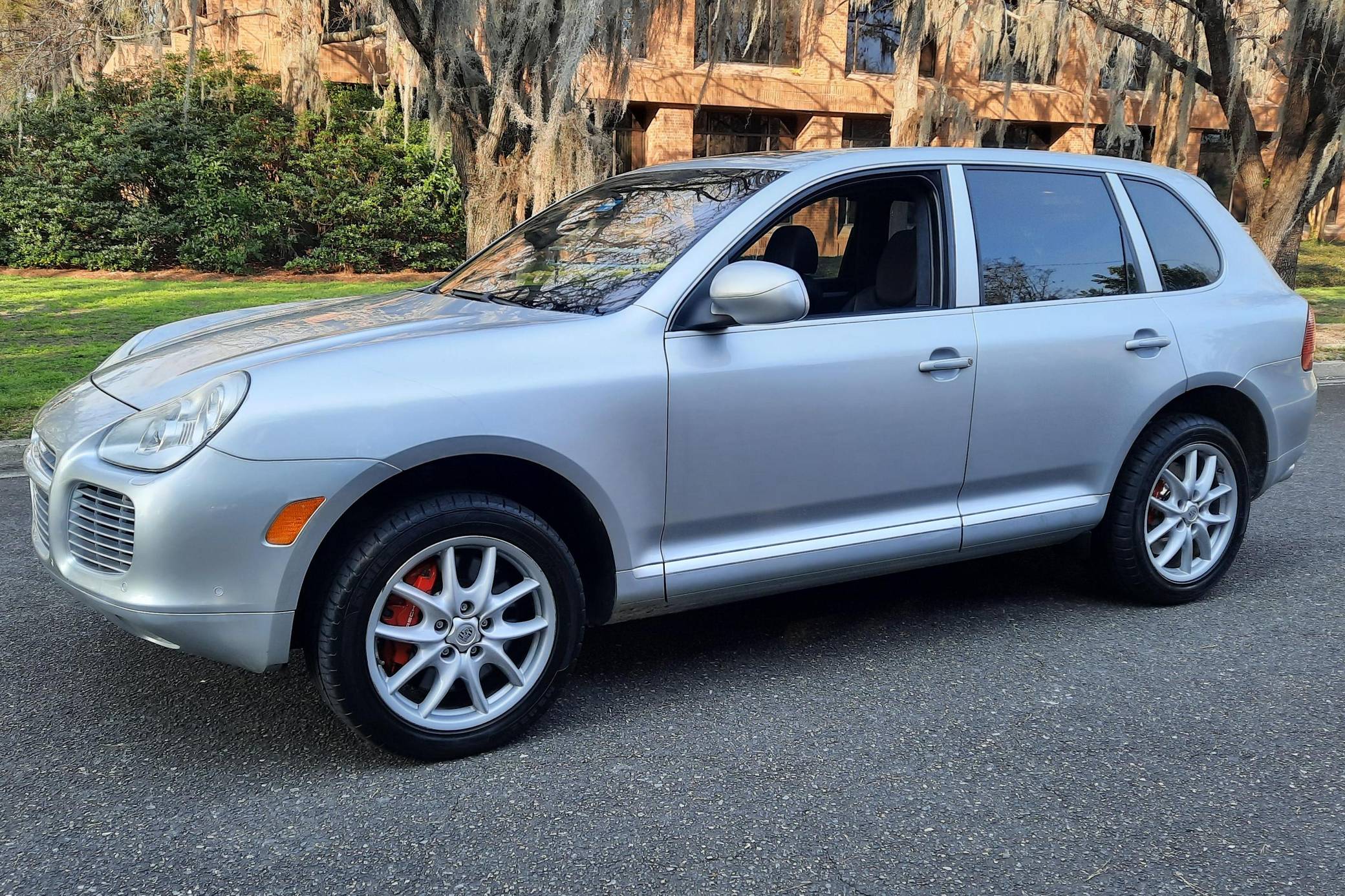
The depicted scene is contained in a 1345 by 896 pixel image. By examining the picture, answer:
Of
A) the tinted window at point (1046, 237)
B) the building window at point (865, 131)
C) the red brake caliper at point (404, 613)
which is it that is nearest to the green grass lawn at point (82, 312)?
A: the red brake caliper at point (404, 613)

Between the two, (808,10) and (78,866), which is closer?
(78,866)

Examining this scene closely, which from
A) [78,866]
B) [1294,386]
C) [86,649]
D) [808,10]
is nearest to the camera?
[78,866]

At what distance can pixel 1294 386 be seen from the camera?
4.98 metres

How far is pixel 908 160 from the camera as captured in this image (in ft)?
14.0

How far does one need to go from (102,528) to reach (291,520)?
1.83ft

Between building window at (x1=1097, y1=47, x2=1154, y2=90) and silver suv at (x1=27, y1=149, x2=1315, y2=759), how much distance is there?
15926 millimetres

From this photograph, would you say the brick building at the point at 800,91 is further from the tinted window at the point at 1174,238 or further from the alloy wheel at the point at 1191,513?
the alloy wheel at the point at 1191,513

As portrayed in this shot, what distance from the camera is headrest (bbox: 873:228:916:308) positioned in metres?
4.23

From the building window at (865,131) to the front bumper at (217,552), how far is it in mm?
22507

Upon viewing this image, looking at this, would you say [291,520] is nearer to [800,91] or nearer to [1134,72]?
[800,91]

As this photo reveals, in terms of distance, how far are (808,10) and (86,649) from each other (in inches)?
486

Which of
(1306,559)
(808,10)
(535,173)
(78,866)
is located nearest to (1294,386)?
(1306,559)

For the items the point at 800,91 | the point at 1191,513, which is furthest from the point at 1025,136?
the point at 1191,513

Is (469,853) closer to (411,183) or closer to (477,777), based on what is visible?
(477,777)
